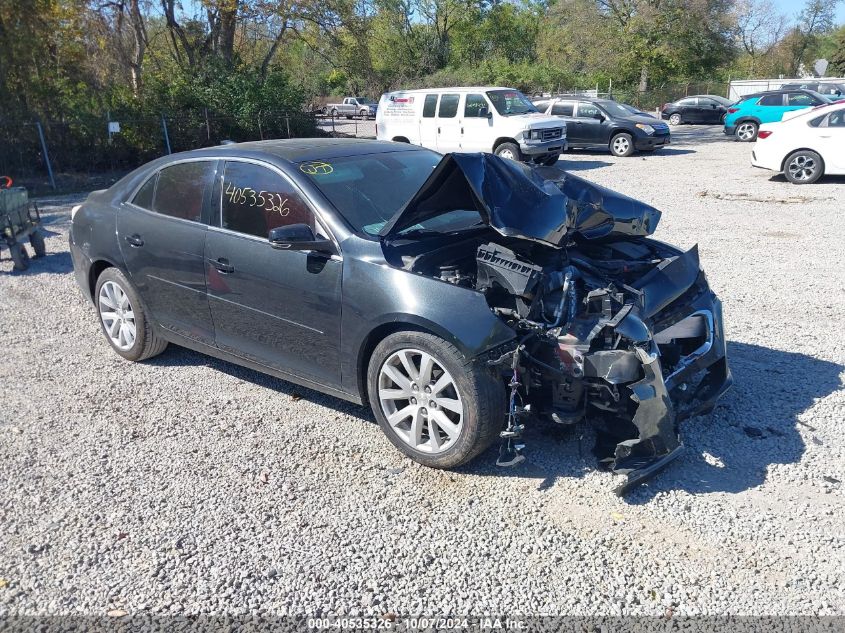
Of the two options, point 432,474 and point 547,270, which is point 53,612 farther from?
point 547,270

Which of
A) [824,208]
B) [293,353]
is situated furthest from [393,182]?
[824,208]

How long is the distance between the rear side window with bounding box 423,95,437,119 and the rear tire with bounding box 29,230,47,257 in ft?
35.3

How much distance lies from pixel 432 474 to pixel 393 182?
198 cm

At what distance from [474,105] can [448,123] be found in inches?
32.2

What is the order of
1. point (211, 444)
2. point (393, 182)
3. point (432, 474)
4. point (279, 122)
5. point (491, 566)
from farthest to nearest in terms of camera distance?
point (279, 122) → point (393, 182) → point (211, 444) → point (432, 474) → point (491, 566)

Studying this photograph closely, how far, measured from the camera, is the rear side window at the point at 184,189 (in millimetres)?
4848

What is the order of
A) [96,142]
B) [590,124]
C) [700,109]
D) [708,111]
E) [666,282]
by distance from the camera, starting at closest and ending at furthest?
1. [666,282]
2. [96,142]
3. [590,124]
4. [708,111]
5. [700,109]

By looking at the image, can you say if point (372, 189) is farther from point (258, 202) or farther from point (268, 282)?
point (268, 282)

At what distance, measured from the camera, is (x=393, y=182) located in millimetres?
4672

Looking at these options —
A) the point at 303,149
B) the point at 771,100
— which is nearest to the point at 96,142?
the point at 303,149

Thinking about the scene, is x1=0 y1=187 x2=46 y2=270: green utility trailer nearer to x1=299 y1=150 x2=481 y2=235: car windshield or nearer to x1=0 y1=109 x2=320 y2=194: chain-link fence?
x1=299 y1=150 x2=481 y2=235: car windshield

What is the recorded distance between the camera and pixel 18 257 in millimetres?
8844

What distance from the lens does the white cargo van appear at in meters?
16.8

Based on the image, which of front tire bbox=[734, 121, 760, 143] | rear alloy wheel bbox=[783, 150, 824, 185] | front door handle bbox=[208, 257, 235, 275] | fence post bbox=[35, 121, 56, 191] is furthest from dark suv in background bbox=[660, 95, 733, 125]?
front door handle bbox=[208, 257, 235, 275]
